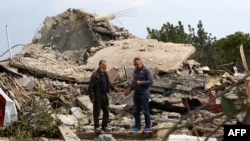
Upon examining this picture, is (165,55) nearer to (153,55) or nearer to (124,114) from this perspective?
(153,55)

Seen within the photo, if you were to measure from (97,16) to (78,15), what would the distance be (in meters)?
0.71

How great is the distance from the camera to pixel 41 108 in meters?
10.9

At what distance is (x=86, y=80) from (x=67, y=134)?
21.0 feet

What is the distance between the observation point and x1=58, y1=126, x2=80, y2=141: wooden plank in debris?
10099 millimetres

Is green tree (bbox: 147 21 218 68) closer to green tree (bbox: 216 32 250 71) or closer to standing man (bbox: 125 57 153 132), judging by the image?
green tree (bbox: 216 32 250 71)

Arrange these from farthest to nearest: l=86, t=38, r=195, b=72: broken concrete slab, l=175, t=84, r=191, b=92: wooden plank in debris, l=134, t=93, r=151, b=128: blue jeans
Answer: l=86, t=38, r=195, b=72: broken concrete slab, l=175, t=84, r=191, b=92: wooden plank in debris, l=134, t=93, r=151, b=128: blue jeans

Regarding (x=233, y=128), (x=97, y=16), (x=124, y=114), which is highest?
(x=97, y=16)

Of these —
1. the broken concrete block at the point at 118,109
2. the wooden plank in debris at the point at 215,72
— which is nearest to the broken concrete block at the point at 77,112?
the broken concrete block at the point at 118,109

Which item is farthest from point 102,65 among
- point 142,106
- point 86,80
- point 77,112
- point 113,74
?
point 86,80

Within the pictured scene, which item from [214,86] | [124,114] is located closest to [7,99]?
[124,114]

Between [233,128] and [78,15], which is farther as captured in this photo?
[78,15]

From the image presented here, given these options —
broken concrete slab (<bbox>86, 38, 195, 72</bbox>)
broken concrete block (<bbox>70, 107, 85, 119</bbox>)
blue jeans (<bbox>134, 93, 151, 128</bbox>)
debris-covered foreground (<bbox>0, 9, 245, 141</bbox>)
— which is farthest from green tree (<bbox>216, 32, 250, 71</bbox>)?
blue jeans (<bbox>134, 93, 151, 128</bbox>)

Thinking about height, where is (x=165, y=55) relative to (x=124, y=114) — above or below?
above

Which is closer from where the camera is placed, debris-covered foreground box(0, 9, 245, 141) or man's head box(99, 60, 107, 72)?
man's head box(99, 60, 107, 72)
